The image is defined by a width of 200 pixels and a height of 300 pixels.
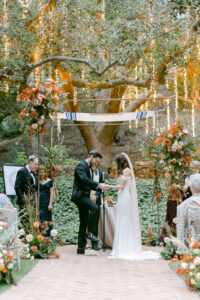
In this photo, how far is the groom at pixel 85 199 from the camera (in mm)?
7730

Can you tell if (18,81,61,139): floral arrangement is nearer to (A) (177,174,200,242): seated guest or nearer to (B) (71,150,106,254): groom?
(B) (71,150,106,254): groom

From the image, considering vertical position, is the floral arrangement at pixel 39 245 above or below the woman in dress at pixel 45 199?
below

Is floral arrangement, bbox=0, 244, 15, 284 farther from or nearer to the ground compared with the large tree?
nearer to the ground

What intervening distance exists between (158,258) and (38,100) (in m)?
3.14

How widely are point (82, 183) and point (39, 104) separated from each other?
156 centimetres

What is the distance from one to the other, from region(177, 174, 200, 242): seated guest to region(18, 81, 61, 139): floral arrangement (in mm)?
2797

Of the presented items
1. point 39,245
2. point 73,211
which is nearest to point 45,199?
point 39,245

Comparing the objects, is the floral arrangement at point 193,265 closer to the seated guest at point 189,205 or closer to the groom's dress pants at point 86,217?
the seated guest at point 189,205

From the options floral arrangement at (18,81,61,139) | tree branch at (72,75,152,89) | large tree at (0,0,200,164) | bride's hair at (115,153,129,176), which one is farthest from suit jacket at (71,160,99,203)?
tree branch at (72,75,152,89)

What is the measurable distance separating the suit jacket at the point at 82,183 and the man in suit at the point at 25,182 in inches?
28.2

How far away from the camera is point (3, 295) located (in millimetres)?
4273

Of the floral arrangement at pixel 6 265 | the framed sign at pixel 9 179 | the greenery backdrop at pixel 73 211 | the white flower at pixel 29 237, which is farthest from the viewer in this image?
the greenery backdrop at pixel 73 211

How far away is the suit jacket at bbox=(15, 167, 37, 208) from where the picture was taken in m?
7.73

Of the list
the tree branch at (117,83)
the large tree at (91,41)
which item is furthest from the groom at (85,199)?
the tree branch at (117,83)
